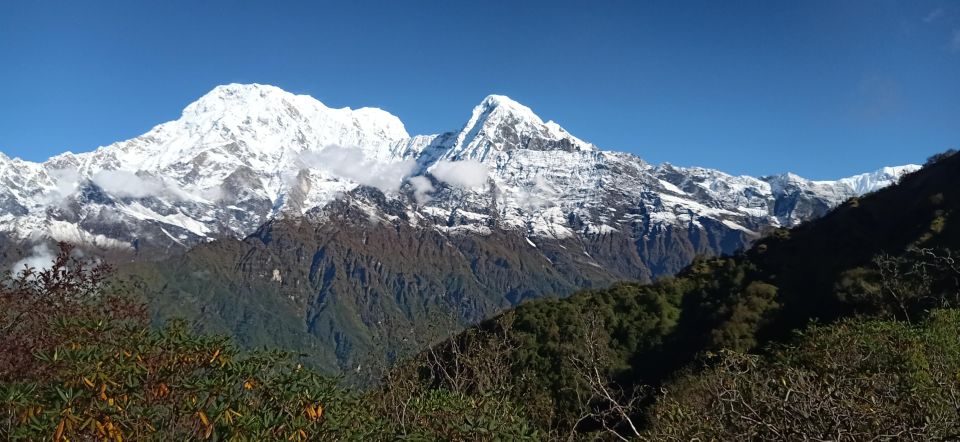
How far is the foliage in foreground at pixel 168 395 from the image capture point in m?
14.2

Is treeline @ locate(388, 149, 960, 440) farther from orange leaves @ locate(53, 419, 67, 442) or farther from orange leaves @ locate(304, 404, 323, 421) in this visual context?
orange leaves @ locate(53, 419, 67, 442)

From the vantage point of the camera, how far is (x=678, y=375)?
61.7 meters

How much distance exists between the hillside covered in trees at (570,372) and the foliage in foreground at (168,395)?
7 cm

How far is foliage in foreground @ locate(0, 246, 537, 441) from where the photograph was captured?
14219mm

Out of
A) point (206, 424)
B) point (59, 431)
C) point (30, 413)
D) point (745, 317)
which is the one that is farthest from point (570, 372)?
point (59, 431)

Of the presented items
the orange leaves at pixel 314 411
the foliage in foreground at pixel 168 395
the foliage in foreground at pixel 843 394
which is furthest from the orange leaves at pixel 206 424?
the foliage in foreground at pixel 843 394

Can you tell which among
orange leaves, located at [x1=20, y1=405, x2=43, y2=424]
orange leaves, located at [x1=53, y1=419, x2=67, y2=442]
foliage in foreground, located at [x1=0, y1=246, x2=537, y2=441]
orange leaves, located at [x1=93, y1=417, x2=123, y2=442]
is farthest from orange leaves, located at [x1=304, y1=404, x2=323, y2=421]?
orange leaves, located at [x1=20, y1=405, x2=43, y2=424]

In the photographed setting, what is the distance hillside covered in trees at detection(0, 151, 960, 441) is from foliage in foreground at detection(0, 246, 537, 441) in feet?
0.22

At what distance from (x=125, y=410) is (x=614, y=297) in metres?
81.9

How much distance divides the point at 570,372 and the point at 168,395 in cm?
5732

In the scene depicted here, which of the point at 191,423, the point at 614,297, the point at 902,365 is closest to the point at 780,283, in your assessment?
the point at 614,297

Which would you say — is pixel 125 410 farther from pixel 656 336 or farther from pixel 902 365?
pixel 656 336

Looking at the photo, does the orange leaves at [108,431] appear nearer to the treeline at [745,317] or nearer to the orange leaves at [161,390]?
the orange leaves at [161,390]

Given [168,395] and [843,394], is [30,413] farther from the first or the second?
[843,394]
